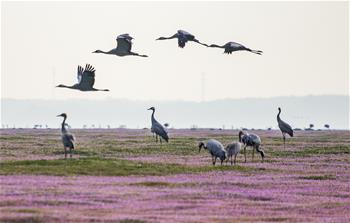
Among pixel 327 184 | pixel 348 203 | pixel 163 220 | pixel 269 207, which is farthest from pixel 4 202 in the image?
pixel 327 184

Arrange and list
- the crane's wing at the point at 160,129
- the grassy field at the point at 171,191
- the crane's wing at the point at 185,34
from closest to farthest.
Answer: the grassy field at the point at 171,191, the crane's wing at the point at 185,34, the crane's wing at the point at 160,129

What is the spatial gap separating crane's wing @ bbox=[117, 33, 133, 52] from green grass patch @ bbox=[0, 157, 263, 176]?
4798 mm

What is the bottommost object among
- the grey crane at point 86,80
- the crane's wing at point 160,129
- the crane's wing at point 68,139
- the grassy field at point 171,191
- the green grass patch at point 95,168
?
the grassy field at point 171,191

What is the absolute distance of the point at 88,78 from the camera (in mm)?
40625

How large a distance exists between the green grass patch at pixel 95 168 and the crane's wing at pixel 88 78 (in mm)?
4815

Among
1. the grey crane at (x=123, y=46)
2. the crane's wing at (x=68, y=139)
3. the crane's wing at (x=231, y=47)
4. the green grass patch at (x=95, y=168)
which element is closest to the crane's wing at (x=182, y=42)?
the crane's wing at (x=231, y=47)

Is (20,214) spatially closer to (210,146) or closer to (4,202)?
(4,202)

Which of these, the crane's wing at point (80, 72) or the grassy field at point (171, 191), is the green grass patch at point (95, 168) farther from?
the crane's wing at point (80, 72)

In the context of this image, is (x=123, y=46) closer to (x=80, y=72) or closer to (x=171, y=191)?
(x=80, y=72)

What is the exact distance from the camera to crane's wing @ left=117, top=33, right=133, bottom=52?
116 feet

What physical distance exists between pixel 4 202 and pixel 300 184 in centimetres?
1247

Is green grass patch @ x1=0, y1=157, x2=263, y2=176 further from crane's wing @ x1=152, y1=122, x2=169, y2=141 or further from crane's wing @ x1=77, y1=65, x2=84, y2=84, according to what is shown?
crane's wing @ x1=152, y1=122, x2=169, y2=141

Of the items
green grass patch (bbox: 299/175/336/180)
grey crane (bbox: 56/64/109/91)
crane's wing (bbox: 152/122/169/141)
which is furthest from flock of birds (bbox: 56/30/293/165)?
crane's wing (bbox: 152/122/169/141)

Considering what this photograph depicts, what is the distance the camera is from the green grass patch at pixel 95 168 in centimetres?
3309
